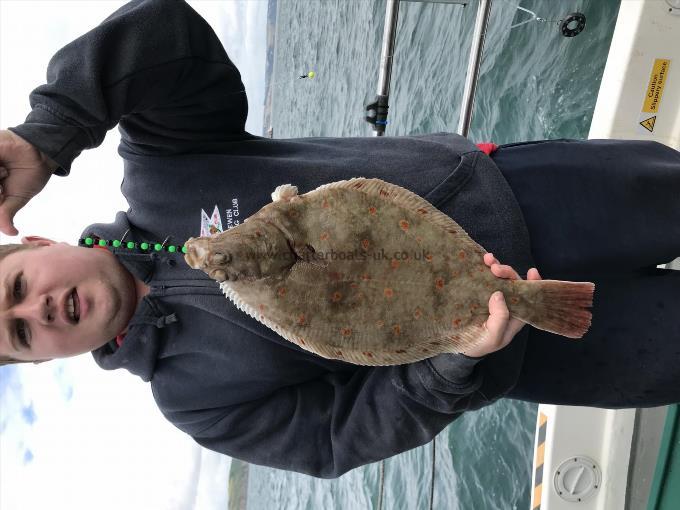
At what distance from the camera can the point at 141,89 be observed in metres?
2.14

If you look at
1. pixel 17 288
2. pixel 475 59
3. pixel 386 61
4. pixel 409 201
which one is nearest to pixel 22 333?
pixel 17 288

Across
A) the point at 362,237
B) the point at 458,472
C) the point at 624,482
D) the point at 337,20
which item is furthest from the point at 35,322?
the point at 337,20

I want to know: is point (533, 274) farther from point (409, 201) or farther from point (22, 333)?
point (22, 333)

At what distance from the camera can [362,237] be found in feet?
6.98

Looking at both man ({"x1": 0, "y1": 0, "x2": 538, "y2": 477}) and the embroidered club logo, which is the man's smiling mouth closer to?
man ({"x1": 0, "y1": 0, "x2": 538, "y2": 477})

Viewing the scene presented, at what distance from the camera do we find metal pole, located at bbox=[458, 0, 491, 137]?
3.23 metres

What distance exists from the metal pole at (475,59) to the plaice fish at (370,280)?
4.87ft

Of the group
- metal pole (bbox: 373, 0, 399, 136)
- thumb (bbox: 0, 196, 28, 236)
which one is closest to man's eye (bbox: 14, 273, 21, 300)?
thumb (bbox: 0, 196, 28, 236)

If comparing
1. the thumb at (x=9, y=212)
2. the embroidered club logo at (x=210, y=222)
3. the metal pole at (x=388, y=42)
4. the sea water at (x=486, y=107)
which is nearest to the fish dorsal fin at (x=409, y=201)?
the embroidered club logo at (x=210, y=222)

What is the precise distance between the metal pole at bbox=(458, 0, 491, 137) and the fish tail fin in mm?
1638

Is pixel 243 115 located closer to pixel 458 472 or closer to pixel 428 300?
pixel 428 300

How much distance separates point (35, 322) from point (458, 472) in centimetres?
623

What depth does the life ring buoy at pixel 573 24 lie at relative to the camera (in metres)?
6.37

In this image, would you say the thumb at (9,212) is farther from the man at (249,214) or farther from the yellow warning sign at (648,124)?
the yellow warning sign at (648,124)
